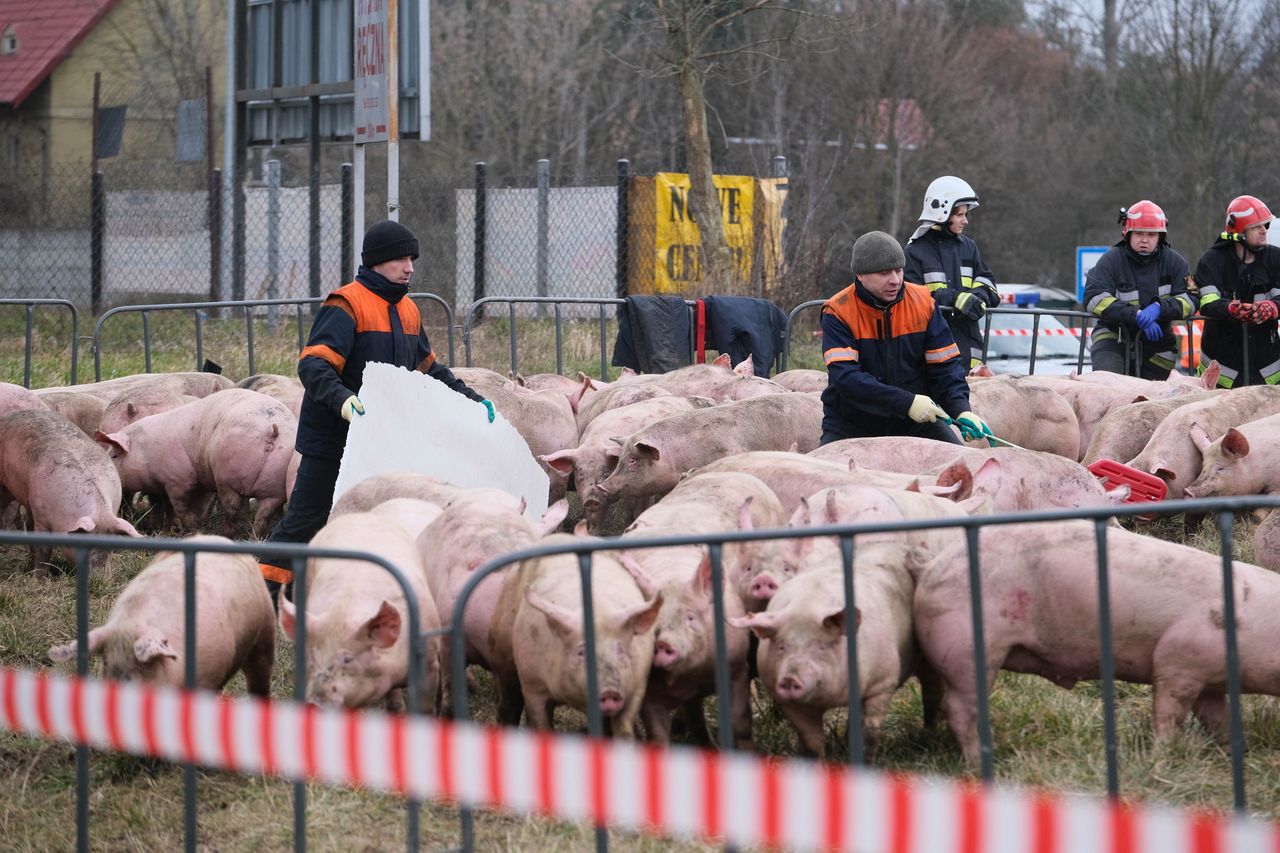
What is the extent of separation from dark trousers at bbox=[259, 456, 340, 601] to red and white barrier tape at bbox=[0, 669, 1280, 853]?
11.8 ft

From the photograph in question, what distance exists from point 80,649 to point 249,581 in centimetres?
132

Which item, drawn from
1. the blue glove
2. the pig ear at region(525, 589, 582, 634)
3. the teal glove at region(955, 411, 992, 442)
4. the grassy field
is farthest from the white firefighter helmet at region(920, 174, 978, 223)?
the pig ear at region(525, 589, 582, 634)

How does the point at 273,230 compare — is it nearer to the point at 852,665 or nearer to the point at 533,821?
the point at 533,821

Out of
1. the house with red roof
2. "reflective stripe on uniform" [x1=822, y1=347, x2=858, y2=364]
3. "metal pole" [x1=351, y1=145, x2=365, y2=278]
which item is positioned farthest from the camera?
the house with red roof

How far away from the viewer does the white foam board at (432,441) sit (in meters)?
6.83

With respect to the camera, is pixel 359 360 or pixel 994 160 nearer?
pixel 359 360

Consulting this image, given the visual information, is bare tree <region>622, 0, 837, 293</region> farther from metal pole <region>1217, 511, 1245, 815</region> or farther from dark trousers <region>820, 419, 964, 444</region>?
metal pole <region>1217, 511, 1245, 815</region>

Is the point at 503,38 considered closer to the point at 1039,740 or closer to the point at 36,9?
the point at 36,9

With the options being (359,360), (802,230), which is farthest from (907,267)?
(802,230)

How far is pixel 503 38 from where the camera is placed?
97.5ft

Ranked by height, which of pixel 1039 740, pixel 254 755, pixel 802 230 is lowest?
pixel 1039 740

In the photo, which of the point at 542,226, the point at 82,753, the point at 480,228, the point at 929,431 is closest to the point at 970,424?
the point at 929,431

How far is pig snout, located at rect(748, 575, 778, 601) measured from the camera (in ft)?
17.0

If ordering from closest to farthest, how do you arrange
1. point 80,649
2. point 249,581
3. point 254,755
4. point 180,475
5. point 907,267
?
point 254,755, point 80,649, point 249,581, point 180,475, point 907,267
